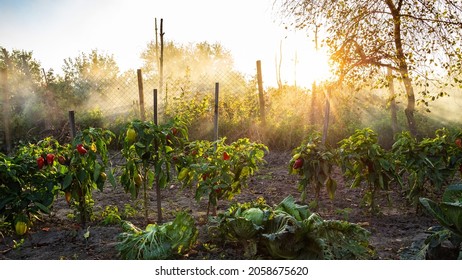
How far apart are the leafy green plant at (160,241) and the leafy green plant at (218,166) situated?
0.44 m

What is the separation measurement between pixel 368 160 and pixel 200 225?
1608mm

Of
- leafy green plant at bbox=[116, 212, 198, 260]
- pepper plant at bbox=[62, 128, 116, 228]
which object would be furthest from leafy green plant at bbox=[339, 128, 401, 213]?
pepper plant at bbox=[62, 128, 116, 228]

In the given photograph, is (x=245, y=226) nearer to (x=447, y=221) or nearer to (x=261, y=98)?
(x=447, y=221)

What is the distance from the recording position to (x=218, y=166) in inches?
143

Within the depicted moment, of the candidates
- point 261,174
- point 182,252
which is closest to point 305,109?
point 261,174

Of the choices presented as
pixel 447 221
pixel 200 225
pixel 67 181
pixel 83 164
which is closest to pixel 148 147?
pixel 83 164

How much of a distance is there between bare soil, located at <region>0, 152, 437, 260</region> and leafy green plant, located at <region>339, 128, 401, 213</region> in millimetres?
353

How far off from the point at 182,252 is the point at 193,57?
1297cm

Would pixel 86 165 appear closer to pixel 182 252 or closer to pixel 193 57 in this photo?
pixel 182 252

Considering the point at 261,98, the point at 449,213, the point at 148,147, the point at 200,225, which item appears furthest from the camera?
the point at 261,98

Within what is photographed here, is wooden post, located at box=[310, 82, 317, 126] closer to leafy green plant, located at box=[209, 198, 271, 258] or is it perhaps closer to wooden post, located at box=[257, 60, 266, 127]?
wooden post, located at box=[257, 60, 266, 127]

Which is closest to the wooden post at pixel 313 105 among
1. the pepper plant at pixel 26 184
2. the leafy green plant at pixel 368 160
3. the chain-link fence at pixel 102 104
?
the chain-link fence at pixel 102 104

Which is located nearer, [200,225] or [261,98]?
[200,225]

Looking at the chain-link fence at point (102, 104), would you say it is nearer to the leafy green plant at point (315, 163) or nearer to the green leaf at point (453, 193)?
the leafy green plant at point (315, 163)
